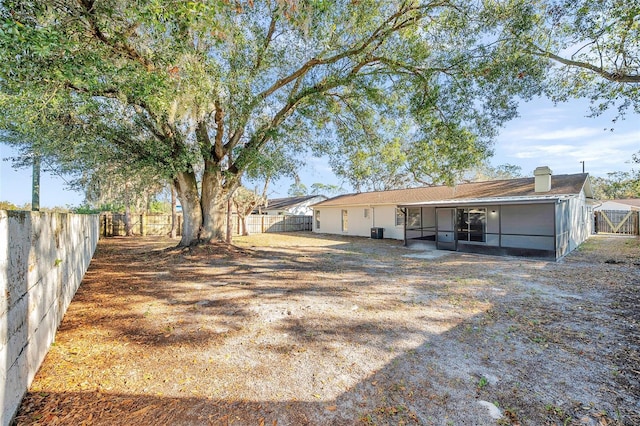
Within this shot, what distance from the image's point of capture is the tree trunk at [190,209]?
10266 mm

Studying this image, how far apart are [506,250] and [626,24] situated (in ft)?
24.4

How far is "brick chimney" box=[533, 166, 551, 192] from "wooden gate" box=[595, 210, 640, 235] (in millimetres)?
9972

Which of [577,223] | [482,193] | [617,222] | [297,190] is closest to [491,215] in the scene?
[482,193]

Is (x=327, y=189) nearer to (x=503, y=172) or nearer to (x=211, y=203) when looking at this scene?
(x=503, y=172)

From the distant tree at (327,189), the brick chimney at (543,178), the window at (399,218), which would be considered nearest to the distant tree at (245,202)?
the window at (399,218)

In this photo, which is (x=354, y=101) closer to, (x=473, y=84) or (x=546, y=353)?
(x=473, y=84)

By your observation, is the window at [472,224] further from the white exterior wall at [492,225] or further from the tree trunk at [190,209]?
the tree trunk at [190,209]

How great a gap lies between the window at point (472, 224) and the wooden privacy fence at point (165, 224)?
43.5ft

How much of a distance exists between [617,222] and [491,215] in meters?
12.3

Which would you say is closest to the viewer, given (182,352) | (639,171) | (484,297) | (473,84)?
(182,352)

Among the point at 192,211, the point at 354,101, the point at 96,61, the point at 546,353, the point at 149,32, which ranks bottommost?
the point at 546,353

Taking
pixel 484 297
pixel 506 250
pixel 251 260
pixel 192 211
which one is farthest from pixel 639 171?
pixel 192 211

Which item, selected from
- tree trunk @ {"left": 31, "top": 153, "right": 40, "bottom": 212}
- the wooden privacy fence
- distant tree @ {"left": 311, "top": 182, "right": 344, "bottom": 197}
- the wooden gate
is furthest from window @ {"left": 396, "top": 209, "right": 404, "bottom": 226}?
tree trunk @ {"left": 31, "top": 153, "right": 40, "bottom": 212}

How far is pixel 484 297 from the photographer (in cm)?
544
